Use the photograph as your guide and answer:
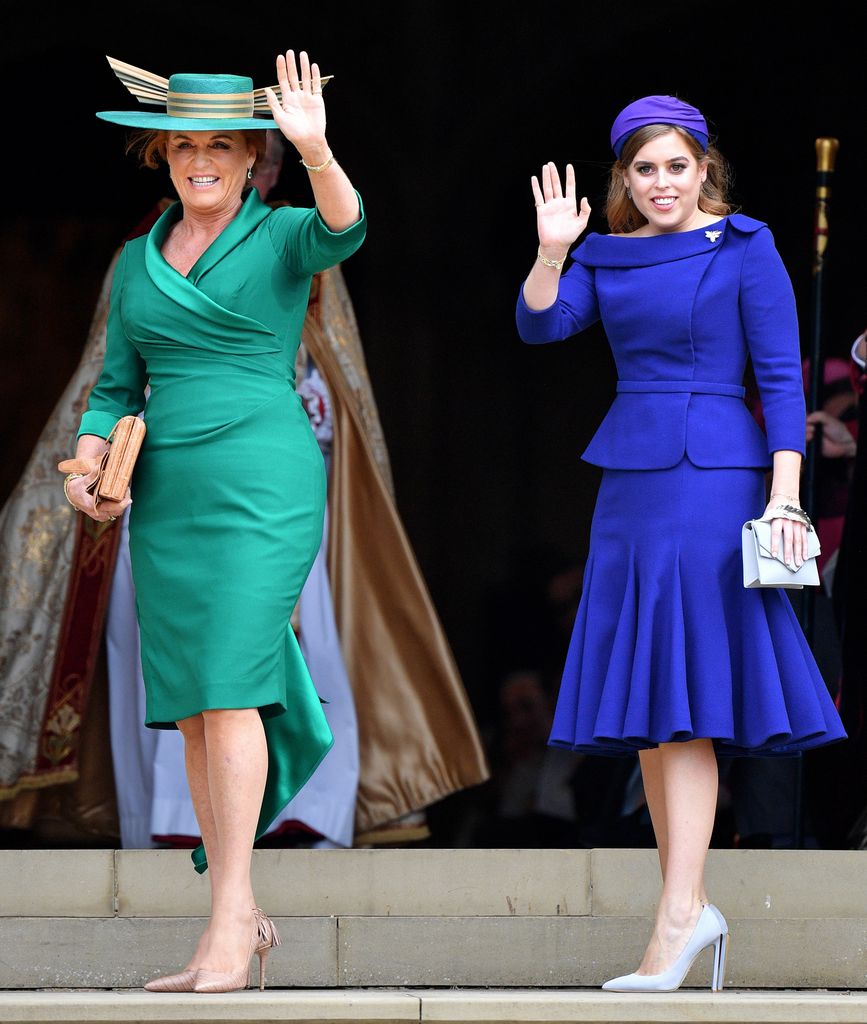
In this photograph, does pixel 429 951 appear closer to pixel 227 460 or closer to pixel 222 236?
pixel 227 460

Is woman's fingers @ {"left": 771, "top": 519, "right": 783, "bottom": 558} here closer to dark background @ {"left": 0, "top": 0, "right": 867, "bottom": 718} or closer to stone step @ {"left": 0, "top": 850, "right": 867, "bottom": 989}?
stone step @ {"left": 0, "top": 850, "right": 867, "bottom": 989}

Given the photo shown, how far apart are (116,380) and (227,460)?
16.9 inches

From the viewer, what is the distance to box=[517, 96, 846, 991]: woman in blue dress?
4469mm

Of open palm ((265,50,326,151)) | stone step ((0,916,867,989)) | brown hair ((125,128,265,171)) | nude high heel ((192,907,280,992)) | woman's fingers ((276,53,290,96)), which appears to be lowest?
stone step ((0,916,867,989))

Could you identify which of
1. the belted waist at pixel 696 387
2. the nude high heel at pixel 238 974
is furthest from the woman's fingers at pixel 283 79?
the nude high heel at pixel 238 974

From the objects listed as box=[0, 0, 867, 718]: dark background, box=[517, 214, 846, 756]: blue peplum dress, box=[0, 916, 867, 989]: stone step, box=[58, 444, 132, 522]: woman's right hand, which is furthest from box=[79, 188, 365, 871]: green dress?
box=[0, 0, 867, 718]: dark background

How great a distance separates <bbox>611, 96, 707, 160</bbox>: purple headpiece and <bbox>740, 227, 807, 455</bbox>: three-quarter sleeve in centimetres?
30

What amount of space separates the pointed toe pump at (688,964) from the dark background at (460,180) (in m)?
2.34

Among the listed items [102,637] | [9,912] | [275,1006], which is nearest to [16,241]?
[102,637]

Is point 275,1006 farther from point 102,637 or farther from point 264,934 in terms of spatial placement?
point 102,637

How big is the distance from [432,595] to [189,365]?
8.13 ft

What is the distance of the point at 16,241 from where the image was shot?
6.71 metres

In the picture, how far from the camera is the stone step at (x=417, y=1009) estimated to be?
3.91 m

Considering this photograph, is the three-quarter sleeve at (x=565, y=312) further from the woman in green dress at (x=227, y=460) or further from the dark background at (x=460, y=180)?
the dark background at (x=460, y=180)
